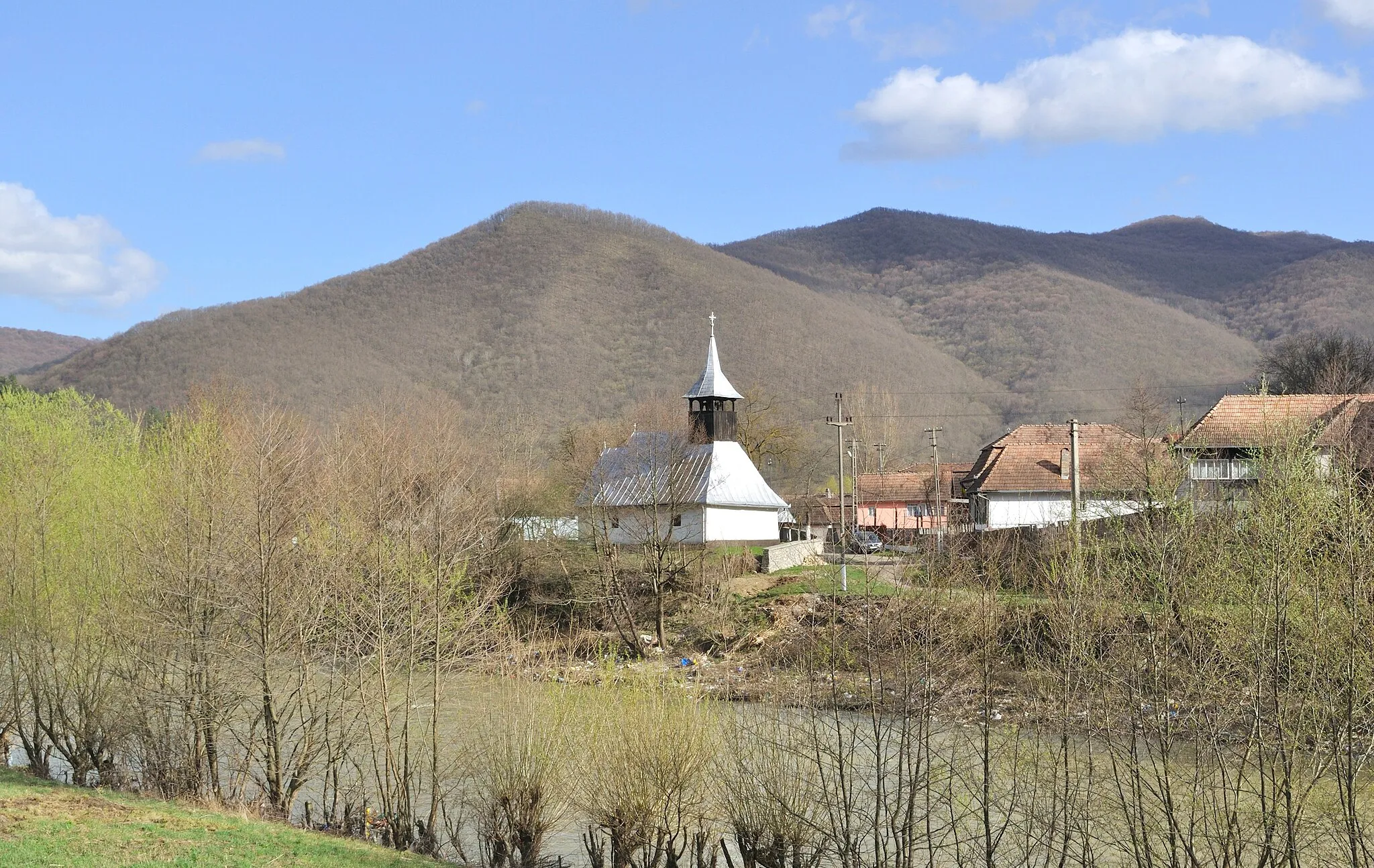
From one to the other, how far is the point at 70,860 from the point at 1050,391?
118 meters

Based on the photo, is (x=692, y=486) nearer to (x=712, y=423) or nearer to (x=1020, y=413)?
(x=712, y=423)

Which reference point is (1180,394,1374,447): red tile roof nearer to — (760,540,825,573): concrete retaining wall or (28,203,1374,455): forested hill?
(760,540,825,573): concrete retaining wall

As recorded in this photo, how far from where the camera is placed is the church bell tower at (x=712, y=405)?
6038cm

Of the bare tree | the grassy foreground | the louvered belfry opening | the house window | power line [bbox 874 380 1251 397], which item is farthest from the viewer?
power line [bbox 874 380 1251 397]

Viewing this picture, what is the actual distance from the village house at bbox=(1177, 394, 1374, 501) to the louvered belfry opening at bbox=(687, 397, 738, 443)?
23473mm

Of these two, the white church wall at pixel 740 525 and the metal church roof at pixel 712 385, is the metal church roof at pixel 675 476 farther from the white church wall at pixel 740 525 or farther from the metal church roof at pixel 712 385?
the metal church roof at pixel 712 385

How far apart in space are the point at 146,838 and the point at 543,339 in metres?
113

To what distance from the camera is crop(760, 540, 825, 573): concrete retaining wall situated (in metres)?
47.0

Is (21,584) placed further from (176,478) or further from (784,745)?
(784,745)

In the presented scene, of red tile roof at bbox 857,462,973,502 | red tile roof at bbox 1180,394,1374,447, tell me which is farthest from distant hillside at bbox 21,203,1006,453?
red tile roof at bbox 1180,394,1374,447

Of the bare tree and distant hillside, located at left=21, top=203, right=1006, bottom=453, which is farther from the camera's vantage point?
distant hillside, located at left=21, top=203, right=1006, bottom=453

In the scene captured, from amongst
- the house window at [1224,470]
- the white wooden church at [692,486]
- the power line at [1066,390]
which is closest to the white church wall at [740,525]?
the white wooden church at [692,486]

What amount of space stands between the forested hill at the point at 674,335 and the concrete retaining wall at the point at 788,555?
37.9 m

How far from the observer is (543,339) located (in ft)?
416
